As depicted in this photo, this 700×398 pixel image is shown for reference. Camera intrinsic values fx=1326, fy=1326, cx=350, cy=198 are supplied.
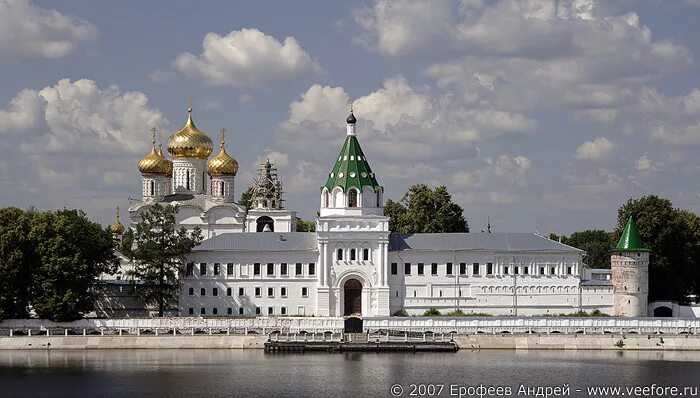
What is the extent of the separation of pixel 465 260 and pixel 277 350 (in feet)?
47.2

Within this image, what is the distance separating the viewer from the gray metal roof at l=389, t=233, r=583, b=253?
7269cm

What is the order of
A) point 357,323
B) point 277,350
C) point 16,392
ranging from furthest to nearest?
1. point 357,323
2. point 277,350
3. point 16,392

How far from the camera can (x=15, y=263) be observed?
213 ft

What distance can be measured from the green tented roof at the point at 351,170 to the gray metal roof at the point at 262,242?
10.9 feet

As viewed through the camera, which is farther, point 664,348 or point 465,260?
point 465,260

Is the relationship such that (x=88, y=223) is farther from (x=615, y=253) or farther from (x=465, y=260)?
(x=615, y=253)

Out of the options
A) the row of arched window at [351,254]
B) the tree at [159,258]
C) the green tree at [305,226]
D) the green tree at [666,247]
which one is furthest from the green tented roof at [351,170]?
the green tree at [305,226]

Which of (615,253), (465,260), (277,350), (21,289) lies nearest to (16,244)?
(21,289)

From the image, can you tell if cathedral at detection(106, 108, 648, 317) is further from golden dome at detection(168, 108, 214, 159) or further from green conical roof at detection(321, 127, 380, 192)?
golden dome at detection(168, 108, 214, 159)

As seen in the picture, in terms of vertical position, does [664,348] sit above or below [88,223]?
below

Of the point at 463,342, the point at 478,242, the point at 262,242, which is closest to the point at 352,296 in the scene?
the point at 262,242

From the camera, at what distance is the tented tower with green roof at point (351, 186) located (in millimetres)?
71938

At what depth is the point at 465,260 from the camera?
238ft

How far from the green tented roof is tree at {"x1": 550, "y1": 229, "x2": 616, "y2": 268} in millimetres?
36321
